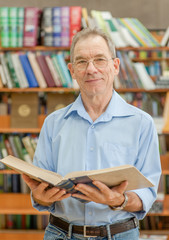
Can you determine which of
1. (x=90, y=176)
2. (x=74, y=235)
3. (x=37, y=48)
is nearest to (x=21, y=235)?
(x=37, y=48)

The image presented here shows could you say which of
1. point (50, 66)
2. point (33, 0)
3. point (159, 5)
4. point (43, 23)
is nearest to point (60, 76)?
point (50, 66)

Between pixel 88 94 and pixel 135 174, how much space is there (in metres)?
0.42

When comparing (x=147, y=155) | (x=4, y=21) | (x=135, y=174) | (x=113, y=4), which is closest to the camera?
(x=135, y=174)

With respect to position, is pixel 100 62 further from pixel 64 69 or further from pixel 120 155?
pixel 64 69

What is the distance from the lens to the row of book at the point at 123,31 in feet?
12.2

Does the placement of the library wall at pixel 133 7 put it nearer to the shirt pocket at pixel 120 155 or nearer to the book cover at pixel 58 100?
the book cover at pixel 58 100

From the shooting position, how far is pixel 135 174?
1.18 meters

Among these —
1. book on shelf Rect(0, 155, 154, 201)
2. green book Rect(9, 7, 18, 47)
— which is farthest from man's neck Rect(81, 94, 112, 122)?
green book Rect(9, 7, 18, 47)

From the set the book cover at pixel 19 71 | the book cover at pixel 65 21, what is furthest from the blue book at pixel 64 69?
the book cover at pixel 19 71

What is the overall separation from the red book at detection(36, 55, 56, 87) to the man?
2225 millimetres

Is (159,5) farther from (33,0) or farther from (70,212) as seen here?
(70,212)

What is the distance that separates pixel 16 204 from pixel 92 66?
2634 mm

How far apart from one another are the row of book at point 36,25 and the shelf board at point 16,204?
1.55 meters

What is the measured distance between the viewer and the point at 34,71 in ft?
12.2
